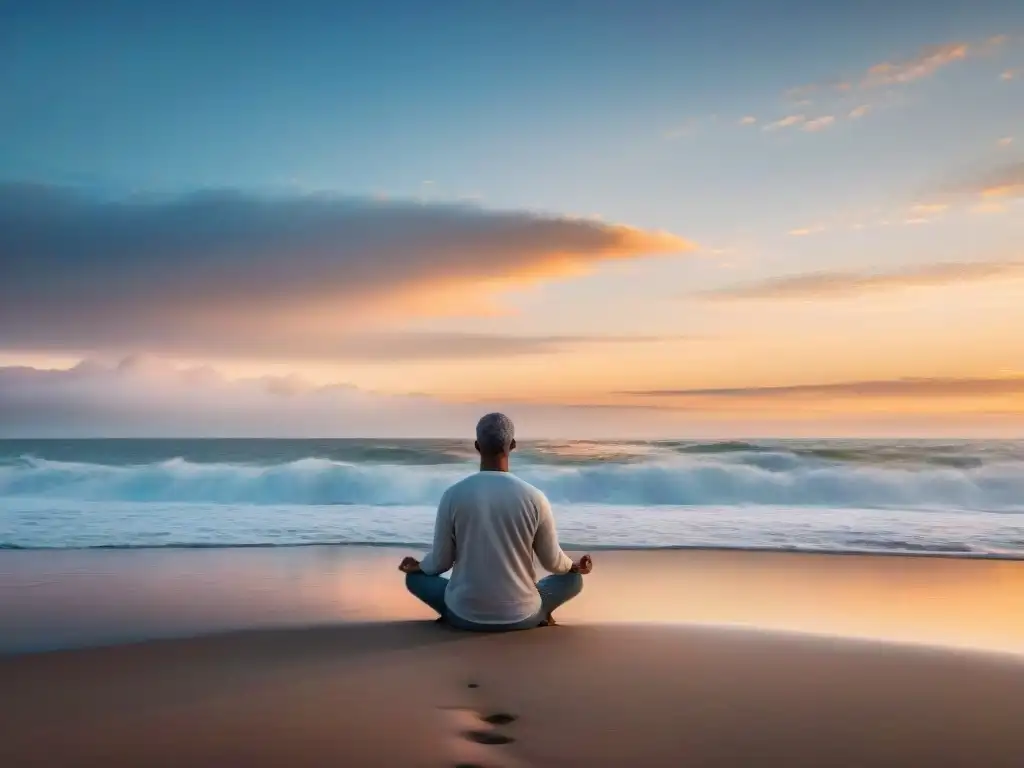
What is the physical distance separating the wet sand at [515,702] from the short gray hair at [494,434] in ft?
3.38

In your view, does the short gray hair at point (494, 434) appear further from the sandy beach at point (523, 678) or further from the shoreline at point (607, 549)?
the shoreline at point (607, 549)

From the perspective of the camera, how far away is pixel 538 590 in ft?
17.0

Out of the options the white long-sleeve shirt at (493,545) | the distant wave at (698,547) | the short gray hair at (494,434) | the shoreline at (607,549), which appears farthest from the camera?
the distant wave at (698,547)

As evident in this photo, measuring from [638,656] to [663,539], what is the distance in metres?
5.52

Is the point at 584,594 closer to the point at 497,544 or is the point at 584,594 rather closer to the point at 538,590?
the point at 538,590

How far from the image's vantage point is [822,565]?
327 inches

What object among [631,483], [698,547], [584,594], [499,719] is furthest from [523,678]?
[631,483]

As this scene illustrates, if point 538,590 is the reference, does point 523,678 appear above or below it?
below

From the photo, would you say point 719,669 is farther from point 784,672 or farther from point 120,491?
point 120,491

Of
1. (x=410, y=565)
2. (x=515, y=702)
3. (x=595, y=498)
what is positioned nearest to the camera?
(x=515, y=702)

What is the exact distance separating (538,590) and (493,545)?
0.55 metres

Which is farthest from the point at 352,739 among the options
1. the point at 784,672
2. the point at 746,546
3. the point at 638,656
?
the point at 746,546

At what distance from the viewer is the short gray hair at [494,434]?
496 cm

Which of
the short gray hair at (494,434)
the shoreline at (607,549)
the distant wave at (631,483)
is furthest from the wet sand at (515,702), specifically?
the distant wave at (631,483)
